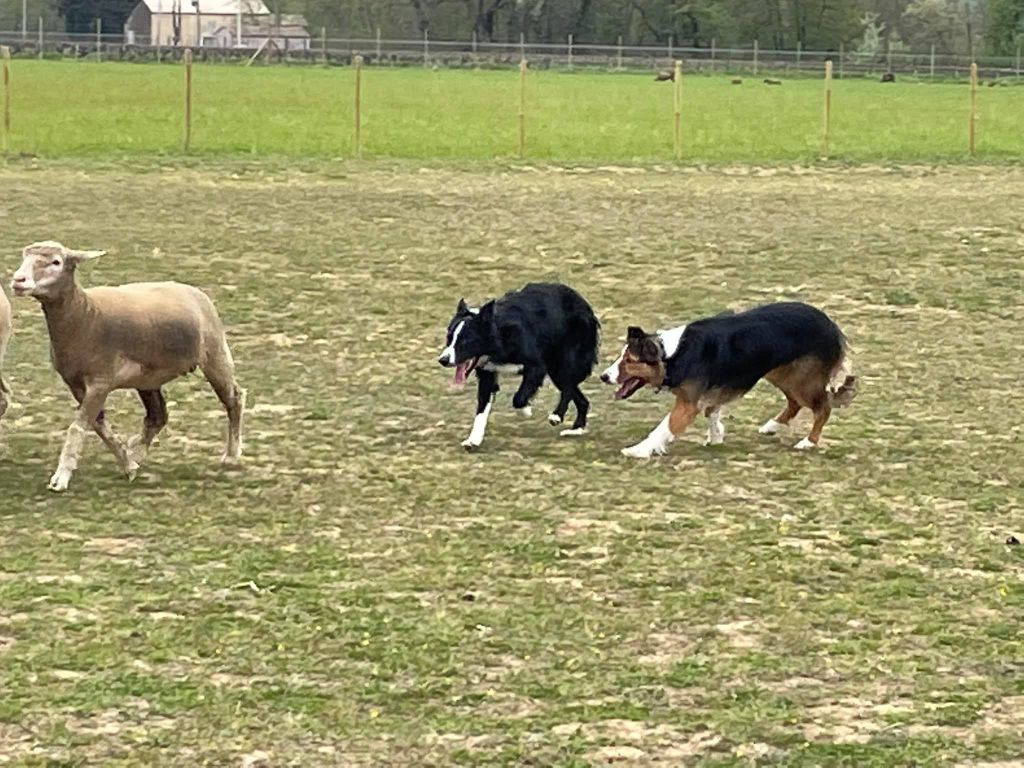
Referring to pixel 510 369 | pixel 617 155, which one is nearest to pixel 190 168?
pixel 617 155

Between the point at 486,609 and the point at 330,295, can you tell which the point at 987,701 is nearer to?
the point at 486,609

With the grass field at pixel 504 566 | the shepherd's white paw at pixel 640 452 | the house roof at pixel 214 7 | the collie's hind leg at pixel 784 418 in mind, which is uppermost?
the house roof at pixel 214 7

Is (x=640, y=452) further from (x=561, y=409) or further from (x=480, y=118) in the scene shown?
(x=480, y=118)

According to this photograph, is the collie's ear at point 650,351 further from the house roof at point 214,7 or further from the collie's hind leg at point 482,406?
the house roof at point 214,7

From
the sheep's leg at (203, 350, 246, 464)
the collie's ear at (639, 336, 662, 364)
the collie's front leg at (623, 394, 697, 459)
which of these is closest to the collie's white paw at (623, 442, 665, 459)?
the collie's front leg at (623, 394, 697, 459)

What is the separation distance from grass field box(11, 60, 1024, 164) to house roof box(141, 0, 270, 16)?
1994 inches

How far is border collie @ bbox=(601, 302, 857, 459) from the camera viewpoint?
32.7 ft

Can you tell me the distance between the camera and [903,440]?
34.8 ft

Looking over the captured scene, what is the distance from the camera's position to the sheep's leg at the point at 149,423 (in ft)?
31.7

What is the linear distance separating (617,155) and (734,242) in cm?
1223

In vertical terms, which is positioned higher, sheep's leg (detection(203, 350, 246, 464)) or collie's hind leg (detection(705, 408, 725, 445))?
sheep's leg (detection(203, 350, 246, 464))

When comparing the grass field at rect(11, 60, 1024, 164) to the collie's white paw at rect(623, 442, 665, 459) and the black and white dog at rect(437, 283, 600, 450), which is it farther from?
the collie's white paw at rect(623, 442, 665, 459)

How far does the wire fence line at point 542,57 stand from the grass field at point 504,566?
61133 millimetres

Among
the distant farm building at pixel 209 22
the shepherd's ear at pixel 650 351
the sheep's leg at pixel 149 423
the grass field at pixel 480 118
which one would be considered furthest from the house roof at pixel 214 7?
the shepherd's ear at pixel 650 351
